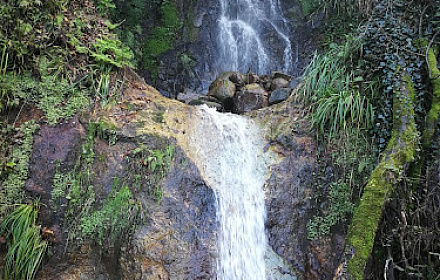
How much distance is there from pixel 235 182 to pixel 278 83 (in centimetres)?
296

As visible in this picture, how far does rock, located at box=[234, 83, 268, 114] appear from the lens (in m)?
6.68

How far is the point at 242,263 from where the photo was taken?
4.38 m

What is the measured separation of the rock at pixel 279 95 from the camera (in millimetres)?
6427

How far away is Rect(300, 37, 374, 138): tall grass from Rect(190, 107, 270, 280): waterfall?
1.02 meters

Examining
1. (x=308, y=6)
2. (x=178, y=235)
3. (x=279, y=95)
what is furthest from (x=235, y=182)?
(x=308, y=6)

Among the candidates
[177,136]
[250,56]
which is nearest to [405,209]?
[177,136]

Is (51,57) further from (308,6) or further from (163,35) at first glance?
(308,6)

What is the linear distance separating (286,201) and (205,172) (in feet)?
4.04

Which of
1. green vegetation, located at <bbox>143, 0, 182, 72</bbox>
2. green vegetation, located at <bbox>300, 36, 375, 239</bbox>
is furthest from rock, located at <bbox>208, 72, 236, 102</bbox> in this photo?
green vegetation, located at <bbox>143, 0, 182, 72</bbox>

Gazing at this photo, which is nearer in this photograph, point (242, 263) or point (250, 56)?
point (242, 263)

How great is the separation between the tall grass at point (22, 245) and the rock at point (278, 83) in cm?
502

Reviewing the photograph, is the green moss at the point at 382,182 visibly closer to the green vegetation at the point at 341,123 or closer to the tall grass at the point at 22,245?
the green vegetation at the point at 341,123

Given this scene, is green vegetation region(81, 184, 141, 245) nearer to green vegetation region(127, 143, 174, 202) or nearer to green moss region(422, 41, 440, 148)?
green vegetation region(127, 143, 174, 202)

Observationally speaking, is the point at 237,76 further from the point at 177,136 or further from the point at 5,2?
the point at 5,2
